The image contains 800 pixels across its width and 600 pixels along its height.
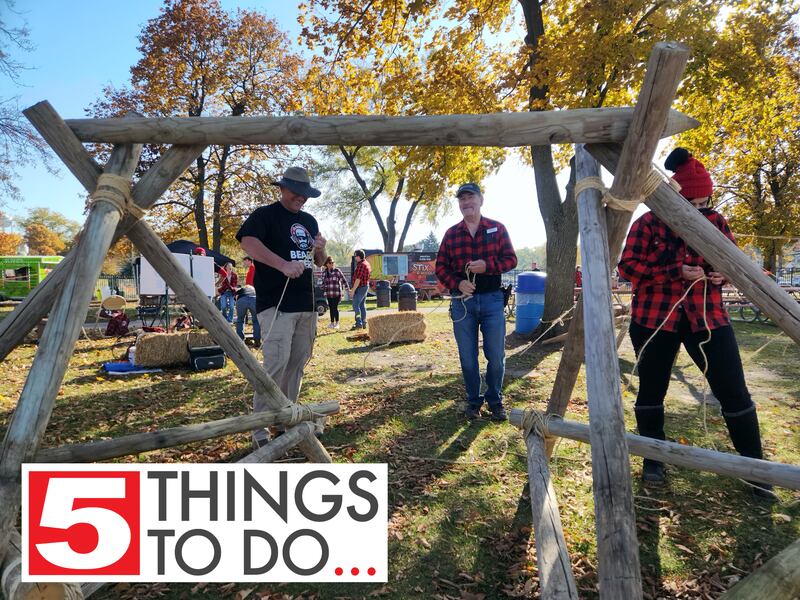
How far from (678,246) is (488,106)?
622cm

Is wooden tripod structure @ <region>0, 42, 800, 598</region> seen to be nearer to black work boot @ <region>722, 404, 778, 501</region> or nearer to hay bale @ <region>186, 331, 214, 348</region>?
black work boot @ <region>722, 404, 778, 501</region>

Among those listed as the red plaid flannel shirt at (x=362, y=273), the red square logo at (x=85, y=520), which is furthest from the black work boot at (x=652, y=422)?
the red plaid flannel shirt at (x=362, y=273)

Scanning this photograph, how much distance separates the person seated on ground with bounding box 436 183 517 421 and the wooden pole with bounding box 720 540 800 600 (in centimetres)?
268

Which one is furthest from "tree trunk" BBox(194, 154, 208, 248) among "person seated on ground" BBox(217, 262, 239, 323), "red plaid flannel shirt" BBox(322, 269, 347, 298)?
"red plaid flannel shirt" BBox(322, 269, 347, 298)

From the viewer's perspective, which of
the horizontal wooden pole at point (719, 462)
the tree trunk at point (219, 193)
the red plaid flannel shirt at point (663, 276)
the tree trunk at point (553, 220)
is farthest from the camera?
the tree trunk at point (219, 193)

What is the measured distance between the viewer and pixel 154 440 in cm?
222

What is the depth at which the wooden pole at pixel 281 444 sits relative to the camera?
2391 millimetres

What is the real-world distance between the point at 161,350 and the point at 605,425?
22.4 ft

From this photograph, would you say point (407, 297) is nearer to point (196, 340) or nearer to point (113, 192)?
point (196, 340)

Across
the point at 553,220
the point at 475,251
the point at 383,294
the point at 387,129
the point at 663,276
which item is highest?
the point at 553,220

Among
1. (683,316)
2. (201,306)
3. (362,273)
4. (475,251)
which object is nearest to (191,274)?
(362,273)

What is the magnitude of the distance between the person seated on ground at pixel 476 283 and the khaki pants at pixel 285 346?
1.37 metres

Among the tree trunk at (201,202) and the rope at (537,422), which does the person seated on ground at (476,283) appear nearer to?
the rope at (537,422)

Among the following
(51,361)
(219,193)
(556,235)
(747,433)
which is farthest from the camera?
(219,193)
